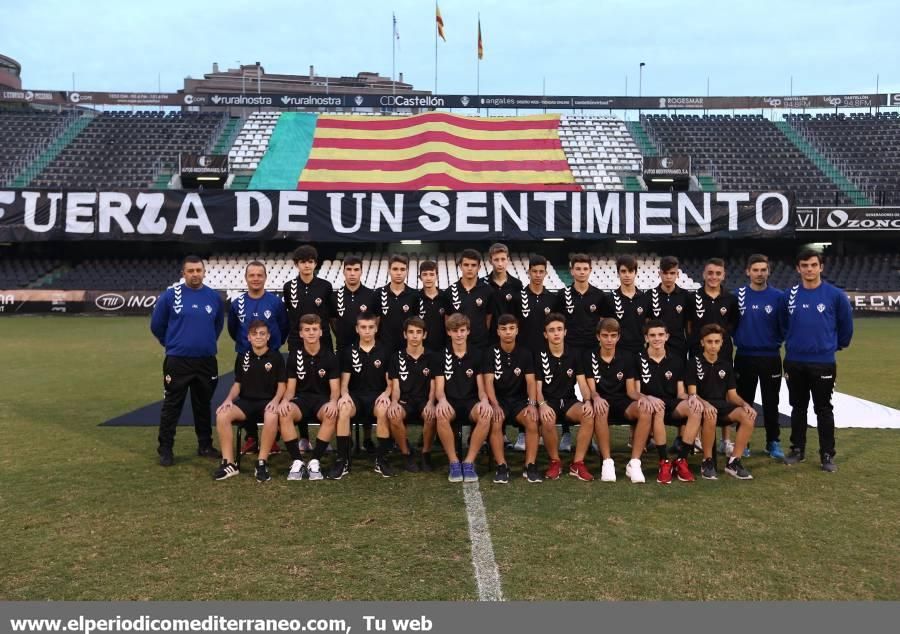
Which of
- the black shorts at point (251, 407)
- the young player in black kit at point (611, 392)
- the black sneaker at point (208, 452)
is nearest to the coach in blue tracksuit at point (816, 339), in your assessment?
the young player in black kit at point (611, 392)

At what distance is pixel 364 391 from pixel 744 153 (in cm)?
3244

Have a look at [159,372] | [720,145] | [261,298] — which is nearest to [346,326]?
[261,298]

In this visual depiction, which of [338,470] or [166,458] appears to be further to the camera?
[166,458]

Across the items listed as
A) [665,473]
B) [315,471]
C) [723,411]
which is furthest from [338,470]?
[723,411]

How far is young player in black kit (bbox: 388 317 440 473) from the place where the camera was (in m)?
5.48

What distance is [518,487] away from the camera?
→ 5.07 m

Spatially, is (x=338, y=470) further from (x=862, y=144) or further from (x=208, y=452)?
(x=862, y=144)

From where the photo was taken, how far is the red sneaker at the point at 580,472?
5.26 m

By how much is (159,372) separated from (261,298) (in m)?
5.73

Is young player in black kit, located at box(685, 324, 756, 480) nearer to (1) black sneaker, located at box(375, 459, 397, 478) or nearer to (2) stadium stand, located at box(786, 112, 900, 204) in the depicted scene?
(1) black sneaker, located at box(375, 459, 397, 478)

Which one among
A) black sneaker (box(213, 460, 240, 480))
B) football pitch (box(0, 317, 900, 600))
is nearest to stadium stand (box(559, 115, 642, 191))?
football pitch (box(0, 317, 900, 600))

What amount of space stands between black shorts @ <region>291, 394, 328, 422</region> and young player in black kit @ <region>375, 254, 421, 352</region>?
2.63 feet

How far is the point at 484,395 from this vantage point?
5.45m

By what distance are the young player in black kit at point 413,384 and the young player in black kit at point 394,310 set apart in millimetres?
361
